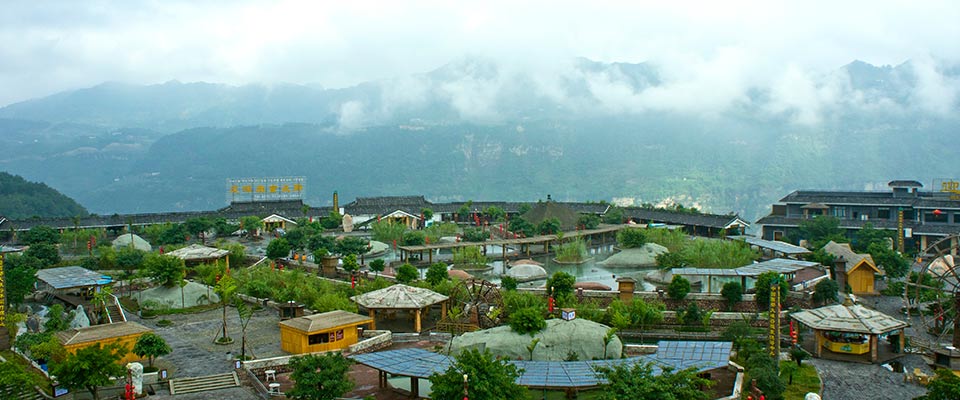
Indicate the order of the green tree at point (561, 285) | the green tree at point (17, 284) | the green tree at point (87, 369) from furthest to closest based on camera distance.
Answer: the green tree at point (561, 285) → the green tree at point (17, 284) → the green tree at point (87, 369)

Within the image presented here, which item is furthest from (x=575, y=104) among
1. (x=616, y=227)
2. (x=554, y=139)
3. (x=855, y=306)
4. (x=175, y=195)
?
(x=855, y=306)

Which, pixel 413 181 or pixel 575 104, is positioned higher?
pixel 575 104

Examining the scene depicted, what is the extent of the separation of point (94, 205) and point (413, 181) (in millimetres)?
47731

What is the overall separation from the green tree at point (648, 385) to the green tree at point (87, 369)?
12122 millimetres

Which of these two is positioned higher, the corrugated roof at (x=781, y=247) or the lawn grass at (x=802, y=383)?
the corrugated roof at (x=781, y=247)

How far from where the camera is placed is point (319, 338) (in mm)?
25203

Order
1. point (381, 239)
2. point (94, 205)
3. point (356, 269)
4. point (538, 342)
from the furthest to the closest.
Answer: point (94, 205) → point (381, 239) → point (356, 269) → point (538, 342)

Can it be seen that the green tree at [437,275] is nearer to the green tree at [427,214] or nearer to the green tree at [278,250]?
the green tree at [278,250]

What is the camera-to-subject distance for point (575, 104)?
7864 inches

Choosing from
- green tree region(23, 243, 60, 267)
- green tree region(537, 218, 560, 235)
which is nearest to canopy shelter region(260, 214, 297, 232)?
green tree region(537, 218, 560, 235)

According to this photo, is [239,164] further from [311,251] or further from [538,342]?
[538,342]

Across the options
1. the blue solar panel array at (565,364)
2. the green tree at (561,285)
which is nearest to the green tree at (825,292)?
the green tree at (561,285)

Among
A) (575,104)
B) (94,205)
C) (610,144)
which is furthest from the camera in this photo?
(575,104)

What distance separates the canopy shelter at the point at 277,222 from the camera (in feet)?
198
